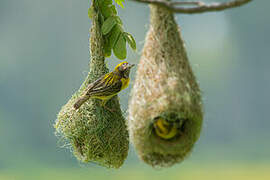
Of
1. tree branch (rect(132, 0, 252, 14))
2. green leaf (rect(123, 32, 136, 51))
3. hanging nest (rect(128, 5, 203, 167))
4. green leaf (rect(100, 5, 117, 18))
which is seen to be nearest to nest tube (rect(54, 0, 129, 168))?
green leaf (rect(100, 5, 117, 18))

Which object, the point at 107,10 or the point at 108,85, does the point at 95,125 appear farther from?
the point at 107,10

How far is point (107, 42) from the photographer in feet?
7.94

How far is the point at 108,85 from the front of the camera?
217 cm

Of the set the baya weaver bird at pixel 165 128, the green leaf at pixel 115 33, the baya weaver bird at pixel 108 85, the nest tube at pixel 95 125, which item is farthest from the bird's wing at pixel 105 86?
the baya weaver bird at pixel 165 128

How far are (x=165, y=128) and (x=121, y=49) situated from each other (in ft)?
2.23

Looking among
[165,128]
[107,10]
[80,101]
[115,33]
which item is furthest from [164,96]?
[107,10]

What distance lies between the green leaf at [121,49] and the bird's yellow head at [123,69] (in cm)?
11

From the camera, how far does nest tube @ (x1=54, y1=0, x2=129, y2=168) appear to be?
229 centimetres

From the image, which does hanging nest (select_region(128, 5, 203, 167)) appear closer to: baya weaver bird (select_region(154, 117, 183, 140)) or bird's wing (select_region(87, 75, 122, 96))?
baya weaver bird (select_region(154, 117, 183, 140))

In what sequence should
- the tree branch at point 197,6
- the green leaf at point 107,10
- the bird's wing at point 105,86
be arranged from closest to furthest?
the tree branch at point 197,6
the bird's wing at point 105,86
the green leaf at point 107,10

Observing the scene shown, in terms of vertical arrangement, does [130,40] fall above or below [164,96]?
above

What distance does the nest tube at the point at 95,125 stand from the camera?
2287 millimetres

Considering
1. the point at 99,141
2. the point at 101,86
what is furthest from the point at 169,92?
the point at 99,141

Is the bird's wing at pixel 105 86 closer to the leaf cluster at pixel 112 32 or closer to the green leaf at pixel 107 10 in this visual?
the leaf cluster at pixel 112 32
